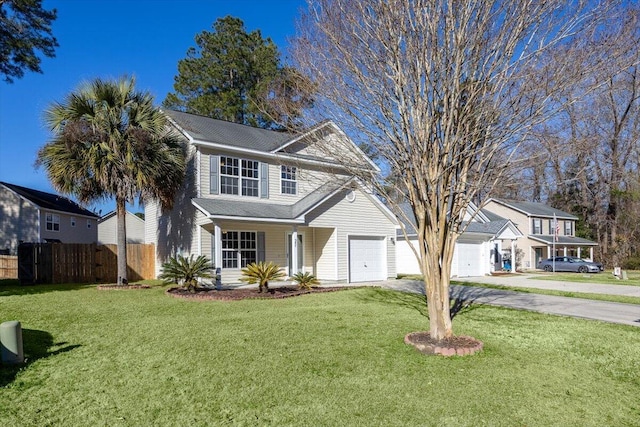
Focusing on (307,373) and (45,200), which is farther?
(45,200)

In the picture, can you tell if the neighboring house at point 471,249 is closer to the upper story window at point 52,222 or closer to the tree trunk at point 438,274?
the tree trunk at point 438,274

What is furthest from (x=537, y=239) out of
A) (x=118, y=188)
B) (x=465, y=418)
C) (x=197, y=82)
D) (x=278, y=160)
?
(x=465, y=418)

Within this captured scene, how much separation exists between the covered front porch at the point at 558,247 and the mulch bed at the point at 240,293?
28307 millimetres

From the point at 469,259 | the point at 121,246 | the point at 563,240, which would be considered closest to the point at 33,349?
the point at 121,246

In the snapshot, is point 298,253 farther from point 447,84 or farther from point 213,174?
point 447,84

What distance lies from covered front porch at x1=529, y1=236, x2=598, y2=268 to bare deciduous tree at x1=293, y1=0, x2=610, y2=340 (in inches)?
1276

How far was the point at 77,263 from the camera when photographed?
1800 centimetres

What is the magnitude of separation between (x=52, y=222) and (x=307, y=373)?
93.8 feet

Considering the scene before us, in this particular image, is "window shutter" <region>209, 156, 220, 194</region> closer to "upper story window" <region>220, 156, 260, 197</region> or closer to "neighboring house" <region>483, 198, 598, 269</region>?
"upper story window" <region>220, 156, 260, 197</region>

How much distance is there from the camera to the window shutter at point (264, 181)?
17766 mm

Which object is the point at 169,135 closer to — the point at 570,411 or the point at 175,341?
the point at 175,341

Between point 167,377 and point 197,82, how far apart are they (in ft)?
101

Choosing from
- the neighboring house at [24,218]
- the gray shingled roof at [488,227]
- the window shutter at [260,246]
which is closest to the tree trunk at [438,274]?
the window shutter at [260,246]

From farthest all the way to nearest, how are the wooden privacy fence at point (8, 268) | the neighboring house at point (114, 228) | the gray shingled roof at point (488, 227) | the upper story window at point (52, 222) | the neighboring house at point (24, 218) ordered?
the neighboring house at point (114, 228), the upper story window at point (52, 222), the neighboring house at point (24, 218), the gray shingled roof at point (488, 227), the wooden privacy fence at point (8, 268)
